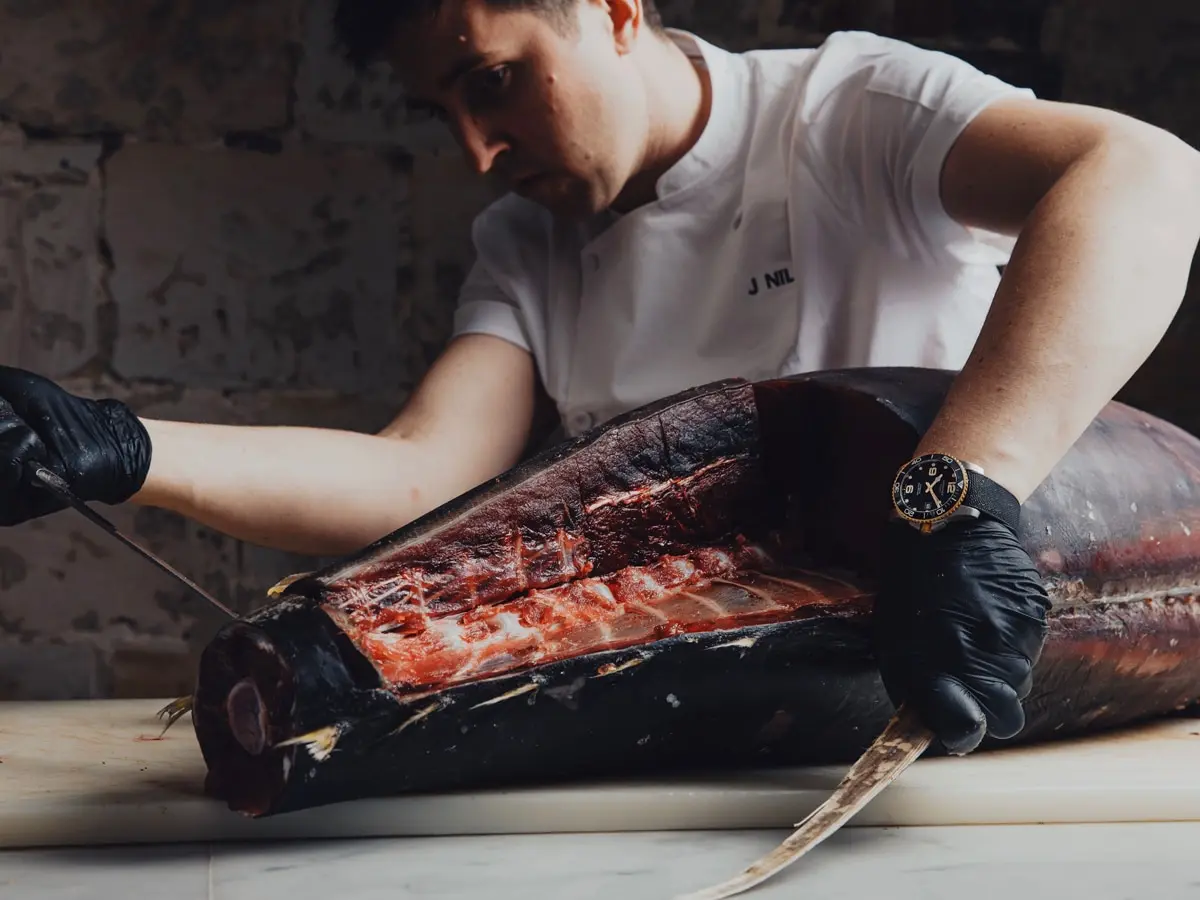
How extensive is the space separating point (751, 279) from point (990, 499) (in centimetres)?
75

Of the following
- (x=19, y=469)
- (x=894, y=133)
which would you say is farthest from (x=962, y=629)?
(x=19, y=469)

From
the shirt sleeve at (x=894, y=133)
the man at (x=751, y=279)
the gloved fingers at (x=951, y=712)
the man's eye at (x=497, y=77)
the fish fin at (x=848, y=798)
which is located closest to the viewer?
the fish fin at (x=848, y=798)

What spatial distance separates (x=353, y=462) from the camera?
183 cm

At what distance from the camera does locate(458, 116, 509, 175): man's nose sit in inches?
70.6

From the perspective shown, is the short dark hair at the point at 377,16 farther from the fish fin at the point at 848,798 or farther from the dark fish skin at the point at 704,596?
the fish fin at the point at 848,798

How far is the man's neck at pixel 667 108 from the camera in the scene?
6.21ft

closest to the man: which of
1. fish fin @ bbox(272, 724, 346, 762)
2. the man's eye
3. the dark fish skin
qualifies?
the man's eye

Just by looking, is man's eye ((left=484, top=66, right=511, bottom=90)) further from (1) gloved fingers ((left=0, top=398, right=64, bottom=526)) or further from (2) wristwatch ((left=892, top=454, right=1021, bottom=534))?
(2) wristwatch ((left=892, top=454, right=1021, bottom=534))

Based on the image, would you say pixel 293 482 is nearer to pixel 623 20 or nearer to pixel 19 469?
pixel 19 469

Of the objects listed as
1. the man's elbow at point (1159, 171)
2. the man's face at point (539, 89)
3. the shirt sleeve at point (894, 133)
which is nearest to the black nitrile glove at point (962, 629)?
the man's elbow at point (1159, 171)

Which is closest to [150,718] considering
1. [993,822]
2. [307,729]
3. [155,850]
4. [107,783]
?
[107,783]

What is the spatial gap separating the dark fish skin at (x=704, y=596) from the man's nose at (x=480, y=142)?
22.1 inches

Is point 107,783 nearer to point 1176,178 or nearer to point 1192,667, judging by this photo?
point 1192,667

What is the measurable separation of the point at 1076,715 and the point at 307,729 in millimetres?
783
